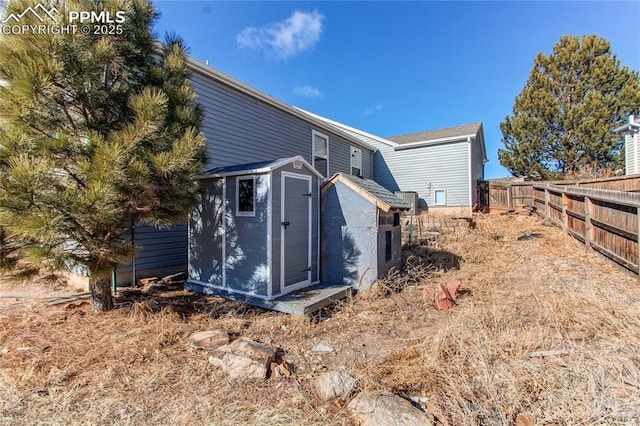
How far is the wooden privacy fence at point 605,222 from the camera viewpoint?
5270 millimetres

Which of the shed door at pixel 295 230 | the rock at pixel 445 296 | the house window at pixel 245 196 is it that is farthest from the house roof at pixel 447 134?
the house window at pixel 245 196

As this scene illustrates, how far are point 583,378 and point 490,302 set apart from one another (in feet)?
8.32

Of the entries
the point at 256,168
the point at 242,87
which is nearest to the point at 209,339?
the point at 256,168

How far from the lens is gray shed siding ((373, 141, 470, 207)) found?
1452cm

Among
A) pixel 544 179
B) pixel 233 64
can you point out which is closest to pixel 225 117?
pixel 233 64

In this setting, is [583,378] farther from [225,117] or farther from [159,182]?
[225,117]

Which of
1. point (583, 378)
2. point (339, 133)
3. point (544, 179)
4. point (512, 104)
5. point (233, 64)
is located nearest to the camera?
point (583, 378)

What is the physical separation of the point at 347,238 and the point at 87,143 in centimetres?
434

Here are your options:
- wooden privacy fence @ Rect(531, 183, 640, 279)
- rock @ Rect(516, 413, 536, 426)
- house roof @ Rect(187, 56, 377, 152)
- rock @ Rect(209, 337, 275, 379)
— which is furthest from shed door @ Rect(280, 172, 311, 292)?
wooden privacy fence @ Rect(531, 183, 640, 279)

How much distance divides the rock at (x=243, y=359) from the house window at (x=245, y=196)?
7.60 ft

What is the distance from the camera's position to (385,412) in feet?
7.22

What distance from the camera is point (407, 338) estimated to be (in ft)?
12.8

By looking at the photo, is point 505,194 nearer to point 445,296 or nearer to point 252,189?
point 445,296

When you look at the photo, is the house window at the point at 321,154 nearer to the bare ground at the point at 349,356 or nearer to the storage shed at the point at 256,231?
the storage shed at the point at 256,231
